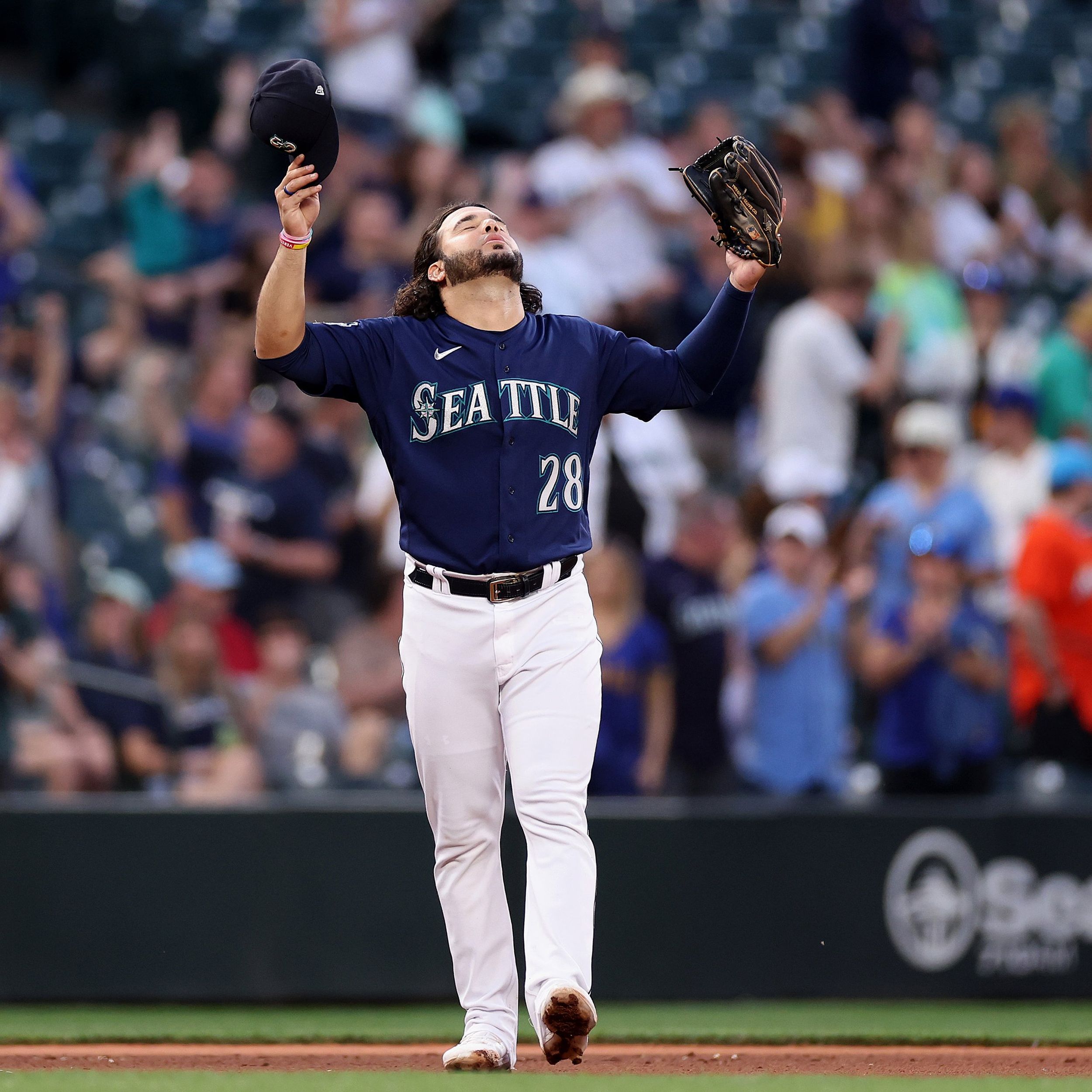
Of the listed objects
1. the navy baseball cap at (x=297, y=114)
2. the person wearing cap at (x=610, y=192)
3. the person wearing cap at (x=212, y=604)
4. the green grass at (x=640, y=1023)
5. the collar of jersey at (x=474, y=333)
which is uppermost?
the person wearing cap at (x=610, y=192)

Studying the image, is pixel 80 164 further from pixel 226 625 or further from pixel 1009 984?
pixel 1009 984

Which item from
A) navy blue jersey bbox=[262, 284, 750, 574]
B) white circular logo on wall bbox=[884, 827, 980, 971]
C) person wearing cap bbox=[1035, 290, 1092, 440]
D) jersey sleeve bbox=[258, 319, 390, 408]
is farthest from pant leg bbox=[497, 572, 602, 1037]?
person wearing cap bbox=[1035, 290, 1092, 440]

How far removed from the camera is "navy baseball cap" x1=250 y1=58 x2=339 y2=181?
451 centimetres

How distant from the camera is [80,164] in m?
11.1

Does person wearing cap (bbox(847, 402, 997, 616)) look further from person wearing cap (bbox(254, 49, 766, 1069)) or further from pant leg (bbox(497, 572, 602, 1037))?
pant leg (bbox(497, 572, 602, 1037))

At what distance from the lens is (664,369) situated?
4816 mm

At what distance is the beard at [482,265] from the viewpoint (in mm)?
4641

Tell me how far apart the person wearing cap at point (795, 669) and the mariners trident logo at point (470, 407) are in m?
3.11

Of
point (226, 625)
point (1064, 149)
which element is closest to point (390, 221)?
point (226, 625)

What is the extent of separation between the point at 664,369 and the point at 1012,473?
4525 mm

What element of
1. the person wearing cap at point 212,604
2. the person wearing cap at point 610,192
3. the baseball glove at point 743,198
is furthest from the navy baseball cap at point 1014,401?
→ the baseball glove at point 743,198

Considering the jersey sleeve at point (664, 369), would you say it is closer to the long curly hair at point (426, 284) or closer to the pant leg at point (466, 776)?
the long curly hair at point (426, 284)

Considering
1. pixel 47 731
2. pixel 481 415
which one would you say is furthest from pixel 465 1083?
pixel 47 731

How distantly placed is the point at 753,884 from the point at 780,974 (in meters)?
0.36
